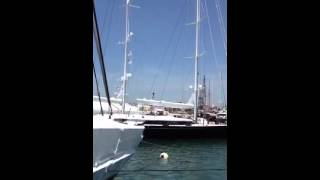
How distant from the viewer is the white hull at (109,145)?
350 inches

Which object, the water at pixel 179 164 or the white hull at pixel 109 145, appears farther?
the water at pixel 179 164

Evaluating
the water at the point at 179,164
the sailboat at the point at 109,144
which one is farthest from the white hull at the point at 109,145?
the water at the point at 179,164

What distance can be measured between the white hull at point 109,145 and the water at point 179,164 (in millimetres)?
1387


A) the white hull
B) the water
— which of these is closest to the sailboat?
the white hull

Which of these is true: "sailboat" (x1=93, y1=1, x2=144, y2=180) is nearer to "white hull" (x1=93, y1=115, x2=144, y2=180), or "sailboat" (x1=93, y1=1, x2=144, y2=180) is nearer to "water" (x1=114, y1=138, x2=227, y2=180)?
"white hull" (x1=93, y1=115, x2=144, y2=180)

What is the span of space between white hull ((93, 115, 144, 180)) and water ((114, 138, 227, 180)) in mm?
1387

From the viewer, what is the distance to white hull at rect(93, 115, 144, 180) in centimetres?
890

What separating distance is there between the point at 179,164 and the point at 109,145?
9598mm

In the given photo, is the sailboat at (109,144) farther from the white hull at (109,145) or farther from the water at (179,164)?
the water at (179,164)

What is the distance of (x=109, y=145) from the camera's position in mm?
9789
